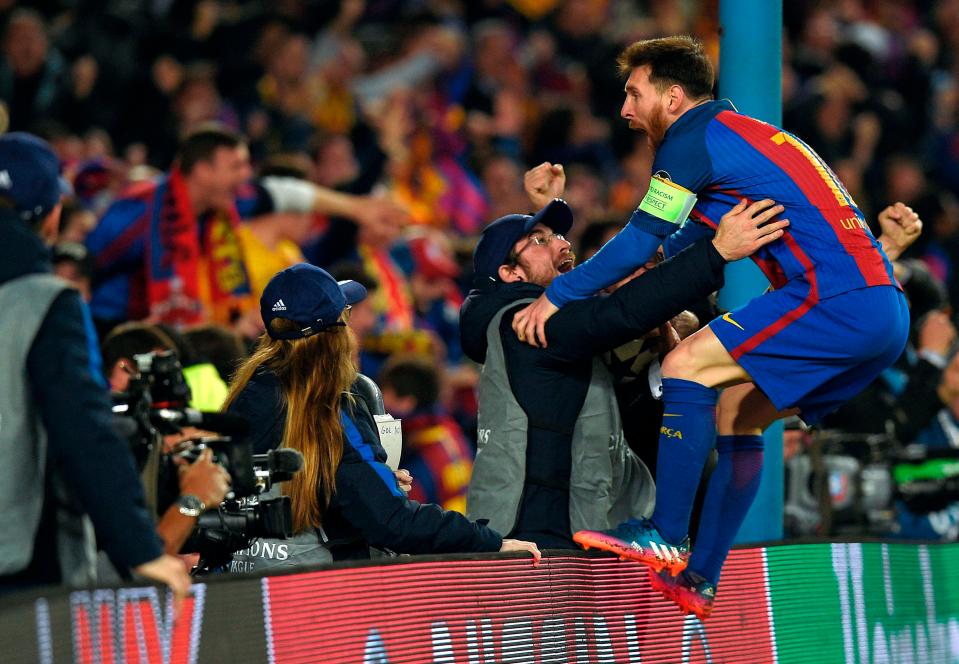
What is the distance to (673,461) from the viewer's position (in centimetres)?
478

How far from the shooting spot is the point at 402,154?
37.6 ft

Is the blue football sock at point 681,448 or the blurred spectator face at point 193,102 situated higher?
the blurred spectator face at point 193,102

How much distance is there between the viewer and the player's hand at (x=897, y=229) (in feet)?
18.8

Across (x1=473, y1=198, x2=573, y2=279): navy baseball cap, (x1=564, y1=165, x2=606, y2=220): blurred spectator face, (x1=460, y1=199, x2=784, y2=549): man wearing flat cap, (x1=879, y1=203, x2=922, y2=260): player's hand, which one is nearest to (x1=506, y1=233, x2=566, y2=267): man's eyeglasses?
(x1=473, y1=198, x2=573, y2=279): navy baseball cap

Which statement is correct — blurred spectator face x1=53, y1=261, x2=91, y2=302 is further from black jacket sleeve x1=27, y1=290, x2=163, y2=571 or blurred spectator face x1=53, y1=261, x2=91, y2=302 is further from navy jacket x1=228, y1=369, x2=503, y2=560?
black jacket sleeve x1=27, y1=290, x2=163, y2=571

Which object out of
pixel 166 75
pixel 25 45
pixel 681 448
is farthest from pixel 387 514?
pixel 166 75

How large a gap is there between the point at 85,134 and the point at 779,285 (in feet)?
21.0

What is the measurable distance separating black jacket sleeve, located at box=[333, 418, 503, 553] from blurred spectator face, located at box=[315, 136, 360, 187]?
21.6 ft

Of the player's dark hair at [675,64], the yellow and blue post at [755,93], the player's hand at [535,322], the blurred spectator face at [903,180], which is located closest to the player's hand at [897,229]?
the yellow and blue post at [755,93]

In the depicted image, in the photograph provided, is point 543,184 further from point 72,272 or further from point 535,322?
point 72,272

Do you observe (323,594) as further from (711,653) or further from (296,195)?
(296,195)

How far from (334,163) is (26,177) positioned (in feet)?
24.9

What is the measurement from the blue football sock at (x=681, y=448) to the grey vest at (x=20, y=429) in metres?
2.04

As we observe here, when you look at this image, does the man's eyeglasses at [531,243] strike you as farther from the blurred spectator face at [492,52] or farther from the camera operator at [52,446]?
the blurred spectator face at [492,52]
